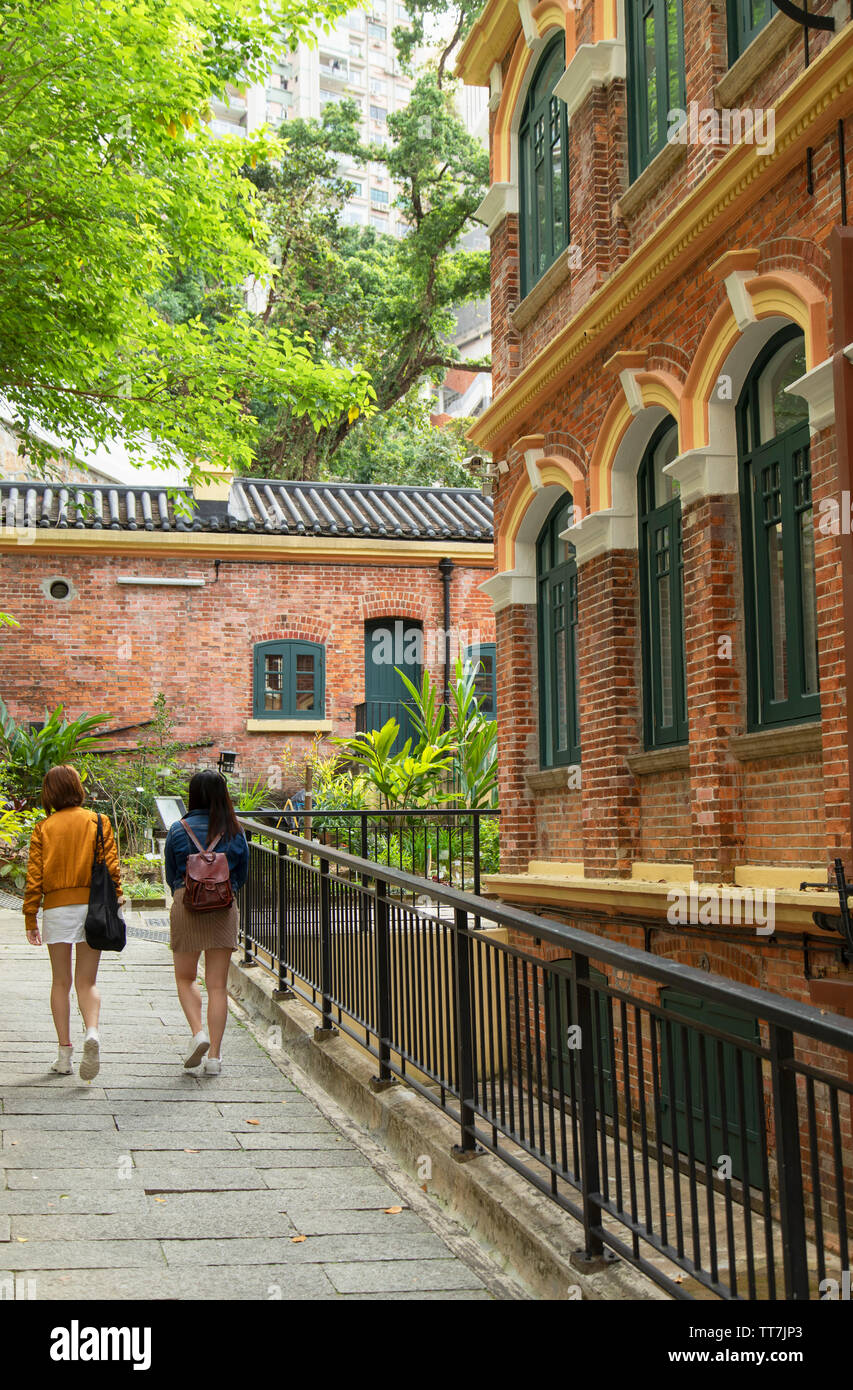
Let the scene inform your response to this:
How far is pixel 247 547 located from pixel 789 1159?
19.2m

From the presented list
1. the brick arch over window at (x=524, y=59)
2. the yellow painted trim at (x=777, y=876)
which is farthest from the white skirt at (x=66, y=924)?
the brick arch over window at (x=524, y=59)

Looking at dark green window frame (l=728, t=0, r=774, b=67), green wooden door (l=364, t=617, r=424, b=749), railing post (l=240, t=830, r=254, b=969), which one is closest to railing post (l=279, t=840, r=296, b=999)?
railing post (l=240, t=830, r=254, b=969)

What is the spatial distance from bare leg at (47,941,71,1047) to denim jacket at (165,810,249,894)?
0.68m

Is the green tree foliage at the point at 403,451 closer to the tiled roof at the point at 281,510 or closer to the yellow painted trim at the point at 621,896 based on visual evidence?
the tiled roof at the point at 281,510

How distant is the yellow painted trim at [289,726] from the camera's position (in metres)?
21.5

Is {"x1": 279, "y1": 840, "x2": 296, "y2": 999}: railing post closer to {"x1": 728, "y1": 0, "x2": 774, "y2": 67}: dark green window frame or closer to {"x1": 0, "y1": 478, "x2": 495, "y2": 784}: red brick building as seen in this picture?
{"x1": 728, "y1": 0, "x2": 774, "y2": 67}: dark green window frame

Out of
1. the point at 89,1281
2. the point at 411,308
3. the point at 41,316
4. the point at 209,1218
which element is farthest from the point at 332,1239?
the point at 411,308

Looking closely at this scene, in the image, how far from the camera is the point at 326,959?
25.7ft

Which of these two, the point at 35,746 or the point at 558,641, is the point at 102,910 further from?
the point at 35,746

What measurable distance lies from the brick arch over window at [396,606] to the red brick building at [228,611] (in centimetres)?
2

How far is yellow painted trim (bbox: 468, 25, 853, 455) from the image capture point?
19.9 feet

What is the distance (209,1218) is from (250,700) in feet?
54.8

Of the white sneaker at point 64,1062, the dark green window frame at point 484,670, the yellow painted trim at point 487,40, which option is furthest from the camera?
the dark green window frame at point 484,670

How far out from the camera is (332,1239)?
5.07 meters
